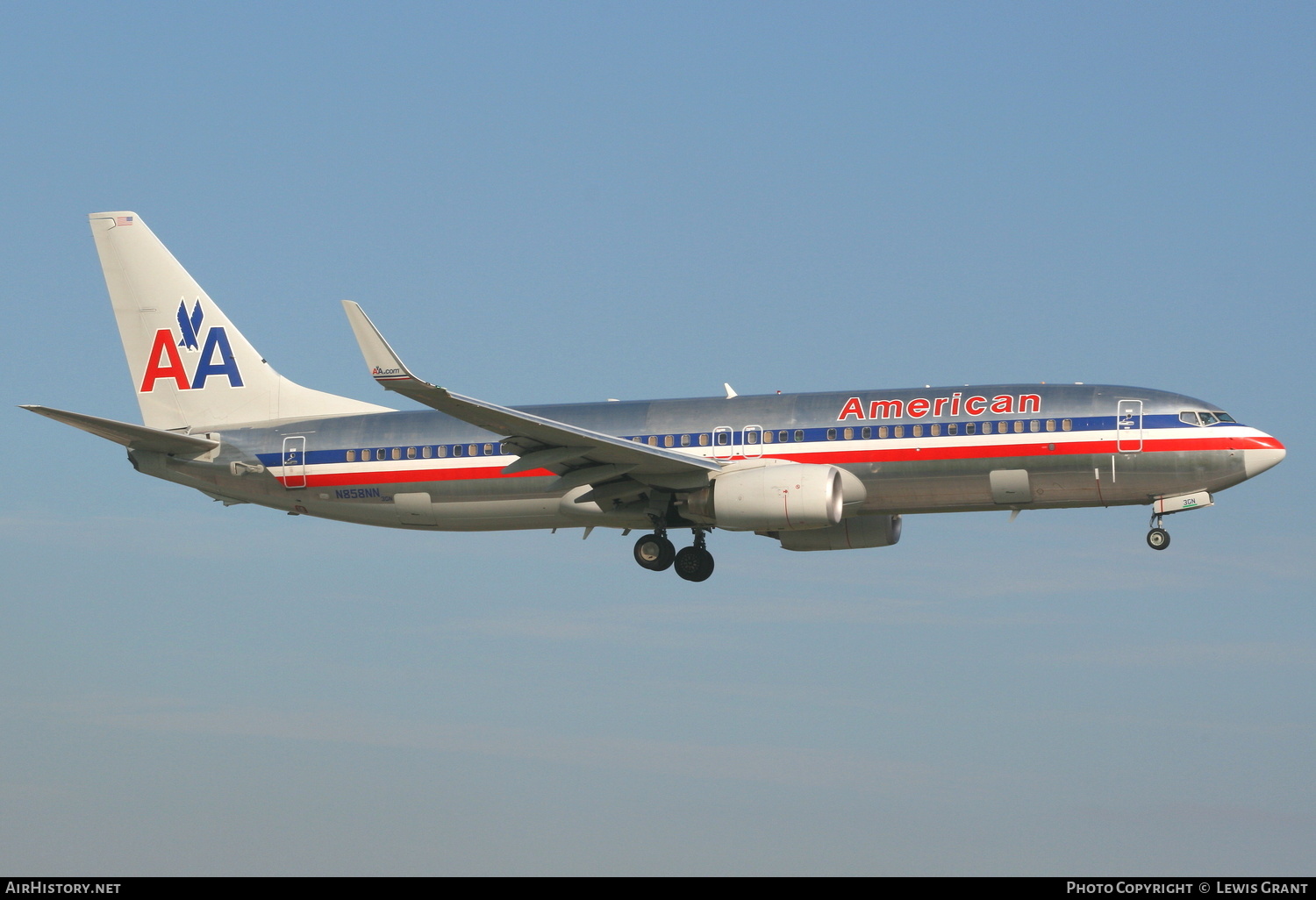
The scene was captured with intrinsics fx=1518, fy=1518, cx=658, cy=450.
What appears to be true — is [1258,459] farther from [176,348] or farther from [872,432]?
[176,348]

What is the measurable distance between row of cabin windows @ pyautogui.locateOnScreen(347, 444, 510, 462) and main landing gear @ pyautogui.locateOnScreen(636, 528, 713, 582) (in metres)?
4.65

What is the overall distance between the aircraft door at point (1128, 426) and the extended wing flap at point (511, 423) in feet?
32.4

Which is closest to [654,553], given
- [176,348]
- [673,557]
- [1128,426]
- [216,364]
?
[673,557]

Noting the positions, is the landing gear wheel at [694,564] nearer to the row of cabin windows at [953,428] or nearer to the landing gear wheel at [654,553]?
the landing gear wheel at [654,553]

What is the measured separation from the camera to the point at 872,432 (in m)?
38.2

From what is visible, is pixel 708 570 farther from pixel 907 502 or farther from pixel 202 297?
pixel 202 297

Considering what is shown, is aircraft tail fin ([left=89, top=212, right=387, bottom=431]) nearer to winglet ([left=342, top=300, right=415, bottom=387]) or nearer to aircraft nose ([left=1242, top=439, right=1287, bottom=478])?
winglet ([left=342, top=300, right=415, bottom=387])

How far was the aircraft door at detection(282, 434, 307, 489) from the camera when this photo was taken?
140ft

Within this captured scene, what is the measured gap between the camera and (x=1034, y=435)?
37.4 meters

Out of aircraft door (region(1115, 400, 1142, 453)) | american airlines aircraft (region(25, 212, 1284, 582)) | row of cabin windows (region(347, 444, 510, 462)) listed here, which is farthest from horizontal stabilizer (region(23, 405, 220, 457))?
aircraft door (region(1115, 400, 1142, 453))

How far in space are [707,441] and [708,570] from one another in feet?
12.7

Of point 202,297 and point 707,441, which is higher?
point 202,297
